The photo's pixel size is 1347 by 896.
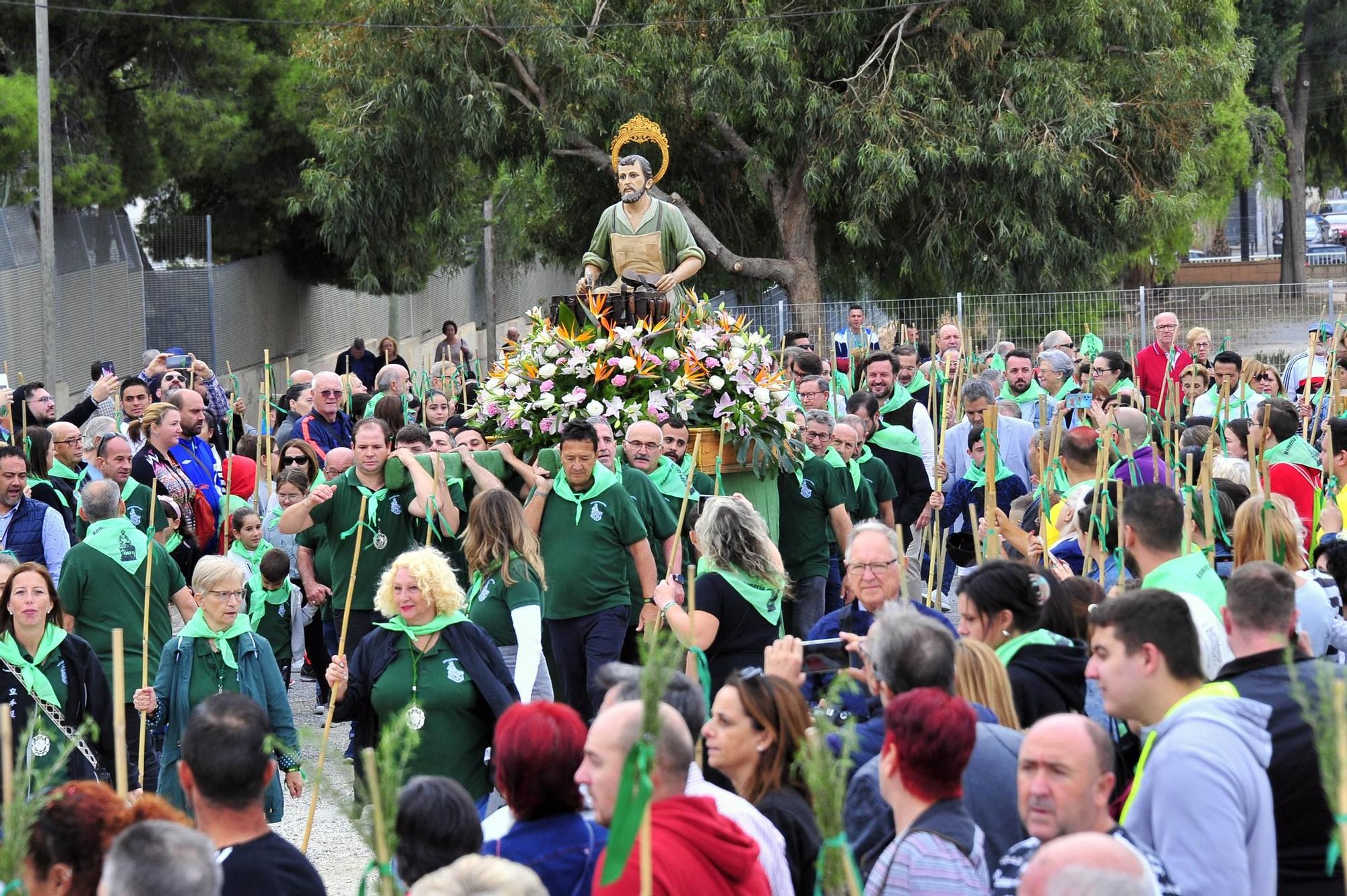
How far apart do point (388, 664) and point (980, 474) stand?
4875mm

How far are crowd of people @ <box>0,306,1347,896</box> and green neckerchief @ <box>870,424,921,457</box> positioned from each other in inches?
3.1

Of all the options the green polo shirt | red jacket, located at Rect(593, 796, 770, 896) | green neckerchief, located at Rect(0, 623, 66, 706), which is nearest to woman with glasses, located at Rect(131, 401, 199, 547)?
green neckerchief, located at Rect(0, 623, 66, 706)

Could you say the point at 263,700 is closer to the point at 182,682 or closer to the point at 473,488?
the point at 182,682

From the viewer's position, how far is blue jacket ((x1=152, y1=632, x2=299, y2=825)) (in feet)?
22.0

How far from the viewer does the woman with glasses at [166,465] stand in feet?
32.2

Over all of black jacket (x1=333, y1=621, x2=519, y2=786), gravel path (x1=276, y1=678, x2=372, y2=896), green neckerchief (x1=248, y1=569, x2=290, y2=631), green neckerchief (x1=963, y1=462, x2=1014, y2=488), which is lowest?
gravel path (x1=276, y1=678, x2=372, y2=896)

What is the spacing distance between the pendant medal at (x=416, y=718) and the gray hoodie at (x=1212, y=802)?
2.87 metres

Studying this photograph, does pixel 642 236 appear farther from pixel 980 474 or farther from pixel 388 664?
pixel 388 664

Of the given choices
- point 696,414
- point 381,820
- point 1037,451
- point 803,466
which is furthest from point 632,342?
point 381,820

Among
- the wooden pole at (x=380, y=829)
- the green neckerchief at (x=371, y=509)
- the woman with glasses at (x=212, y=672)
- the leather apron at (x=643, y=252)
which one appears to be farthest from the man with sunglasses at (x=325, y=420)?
the wooden pole at (x=380, y=829)

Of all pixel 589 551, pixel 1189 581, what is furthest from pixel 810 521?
pixel 1189 581

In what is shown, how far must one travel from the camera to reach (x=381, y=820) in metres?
3.10

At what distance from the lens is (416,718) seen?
614 centimetres

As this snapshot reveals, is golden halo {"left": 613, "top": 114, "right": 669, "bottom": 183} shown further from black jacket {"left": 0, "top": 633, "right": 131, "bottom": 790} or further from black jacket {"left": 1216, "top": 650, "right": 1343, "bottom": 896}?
black jacket {"left": 1216, "top": 650, "right": 1343, "bottom": 896}
